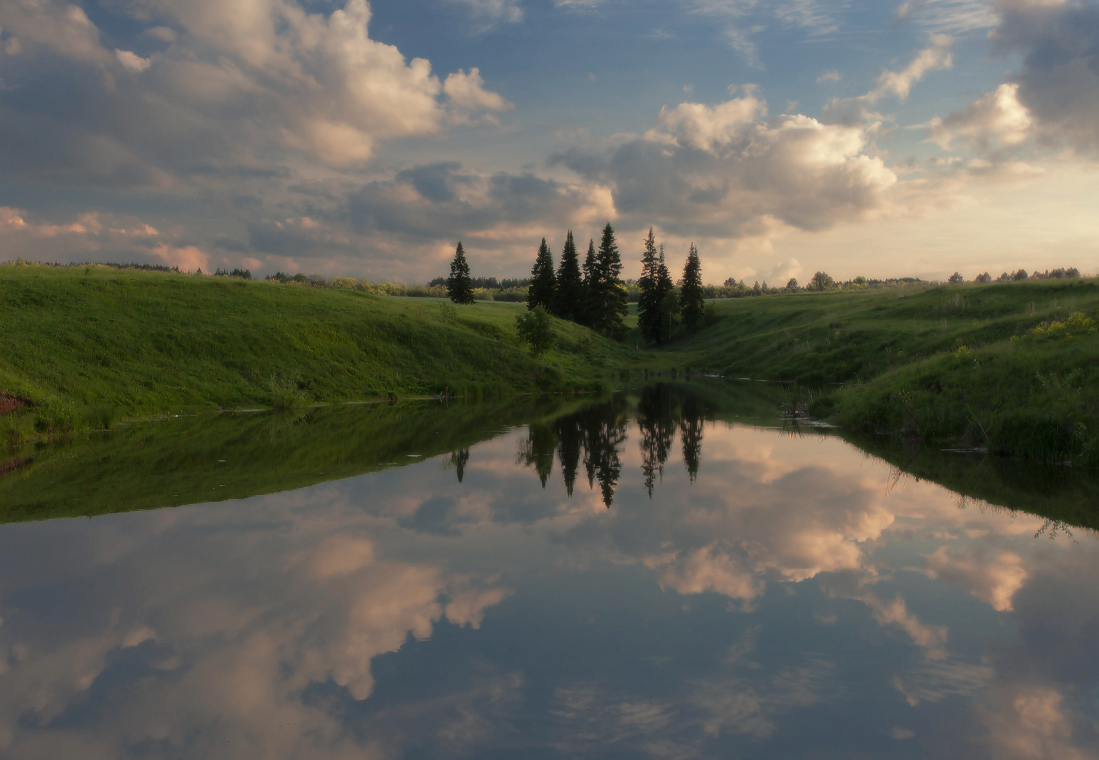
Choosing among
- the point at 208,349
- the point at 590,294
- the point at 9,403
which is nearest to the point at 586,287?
the point at 590,294

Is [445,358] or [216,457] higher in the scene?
[445,358]

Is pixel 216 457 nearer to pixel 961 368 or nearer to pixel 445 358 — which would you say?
pixel 961 368

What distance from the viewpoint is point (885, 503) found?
12352 mm

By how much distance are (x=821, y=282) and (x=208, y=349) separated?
5202 inches

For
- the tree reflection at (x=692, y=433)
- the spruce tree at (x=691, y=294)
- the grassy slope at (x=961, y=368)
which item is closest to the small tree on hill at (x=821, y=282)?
the spruce tree at (x=691, y=294)

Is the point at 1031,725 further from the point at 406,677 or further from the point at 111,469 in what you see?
the point at 111,469

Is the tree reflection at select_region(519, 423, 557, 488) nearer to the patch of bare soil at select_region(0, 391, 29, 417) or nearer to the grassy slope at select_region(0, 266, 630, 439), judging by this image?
the grassy slope at select_region(0, 266, 630, 439)

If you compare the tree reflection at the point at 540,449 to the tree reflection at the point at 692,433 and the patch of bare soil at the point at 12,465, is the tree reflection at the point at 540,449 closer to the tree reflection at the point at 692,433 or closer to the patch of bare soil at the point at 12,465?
the tree reflection at the point at 692,433

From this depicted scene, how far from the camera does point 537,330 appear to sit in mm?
47375

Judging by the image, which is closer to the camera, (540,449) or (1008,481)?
(1008,481)

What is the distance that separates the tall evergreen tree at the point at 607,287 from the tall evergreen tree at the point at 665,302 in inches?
223

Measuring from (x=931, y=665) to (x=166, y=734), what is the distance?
6687mm

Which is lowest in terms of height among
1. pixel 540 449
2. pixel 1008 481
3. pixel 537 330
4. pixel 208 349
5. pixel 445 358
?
pixel 540 449

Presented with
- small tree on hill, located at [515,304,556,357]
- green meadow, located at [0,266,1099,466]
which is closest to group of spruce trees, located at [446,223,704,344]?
green meadow, located at [0,266,1099,466]
